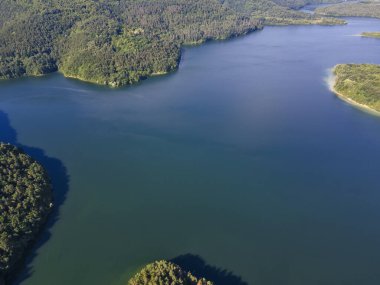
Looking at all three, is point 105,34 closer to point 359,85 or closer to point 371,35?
point 359,85

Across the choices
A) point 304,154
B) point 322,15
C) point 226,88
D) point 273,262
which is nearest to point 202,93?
point 226,88

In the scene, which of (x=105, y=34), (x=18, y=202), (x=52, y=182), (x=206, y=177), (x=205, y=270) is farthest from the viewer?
(x=105, y=34)

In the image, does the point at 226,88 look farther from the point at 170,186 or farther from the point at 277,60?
the point at 170,186

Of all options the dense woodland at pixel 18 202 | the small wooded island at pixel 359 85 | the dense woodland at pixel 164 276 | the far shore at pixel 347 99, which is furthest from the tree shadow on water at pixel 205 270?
the small wooded island at pixel 359 85

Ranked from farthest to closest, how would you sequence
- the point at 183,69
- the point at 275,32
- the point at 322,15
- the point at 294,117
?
the point at 322,15, the point at 275,32, the point at 183,69, the point at 294,117

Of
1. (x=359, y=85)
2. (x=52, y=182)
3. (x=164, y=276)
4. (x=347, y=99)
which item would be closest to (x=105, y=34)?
(x=347, y=99)

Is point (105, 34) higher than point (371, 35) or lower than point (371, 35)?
higher
